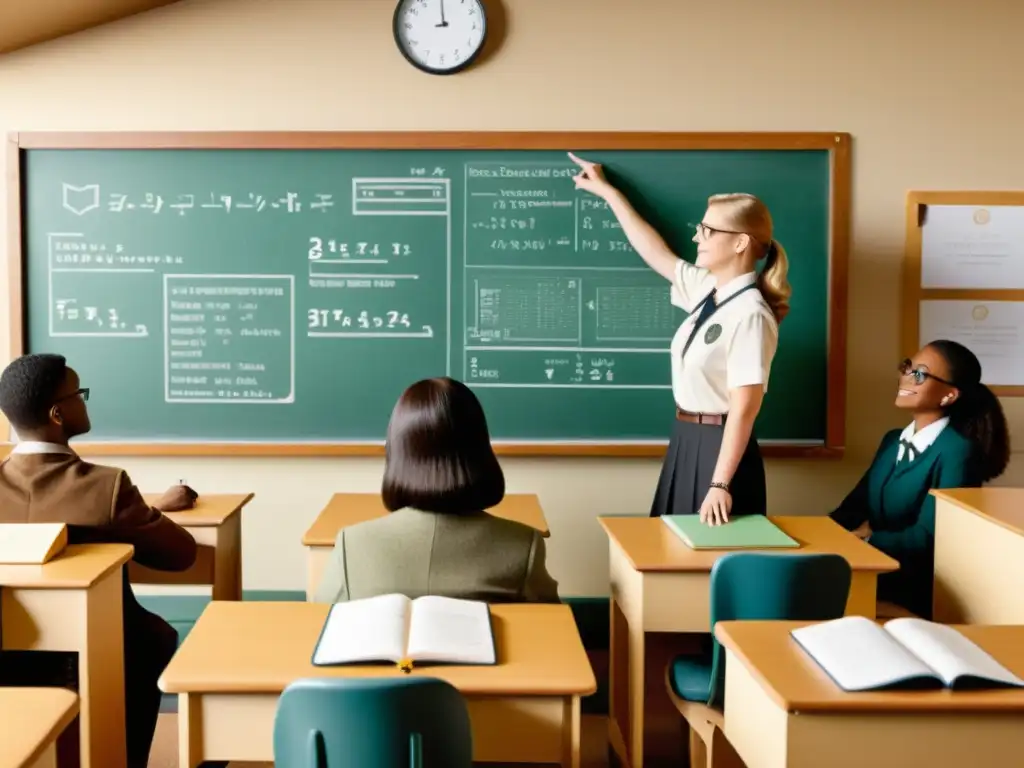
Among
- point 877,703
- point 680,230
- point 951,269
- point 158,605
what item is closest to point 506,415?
point 680,230

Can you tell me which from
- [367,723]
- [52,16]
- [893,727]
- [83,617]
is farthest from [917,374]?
[52,16]

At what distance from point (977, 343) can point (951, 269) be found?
0.31 m

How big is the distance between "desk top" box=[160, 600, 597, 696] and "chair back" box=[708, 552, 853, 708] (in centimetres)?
41

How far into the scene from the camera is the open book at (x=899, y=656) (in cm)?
136

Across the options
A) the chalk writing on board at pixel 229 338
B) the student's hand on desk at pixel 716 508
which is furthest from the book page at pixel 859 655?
the chalk writing on board at pixel 229 338

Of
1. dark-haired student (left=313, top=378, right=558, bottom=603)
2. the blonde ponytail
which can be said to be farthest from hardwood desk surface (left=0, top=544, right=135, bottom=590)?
the blonde ponytail

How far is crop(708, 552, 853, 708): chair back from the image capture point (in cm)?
200

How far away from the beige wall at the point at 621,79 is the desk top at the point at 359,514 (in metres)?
1.46

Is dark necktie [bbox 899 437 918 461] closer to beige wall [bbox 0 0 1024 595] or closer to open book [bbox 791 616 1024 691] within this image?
beige wall [bbox 0 0 1024 595]

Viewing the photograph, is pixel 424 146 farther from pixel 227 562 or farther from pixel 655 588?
pixel 655 588

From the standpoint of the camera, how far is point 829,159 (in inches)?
138

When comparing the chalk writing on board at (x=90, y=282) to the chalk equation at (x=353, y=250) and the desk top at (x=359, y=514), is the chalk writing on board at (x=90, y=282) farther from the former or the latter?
the desk top at (x=359, y=514)

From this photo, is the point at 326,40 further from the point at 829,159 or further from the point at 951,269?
the point at 951,269

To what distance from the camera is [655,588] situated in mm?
2199
